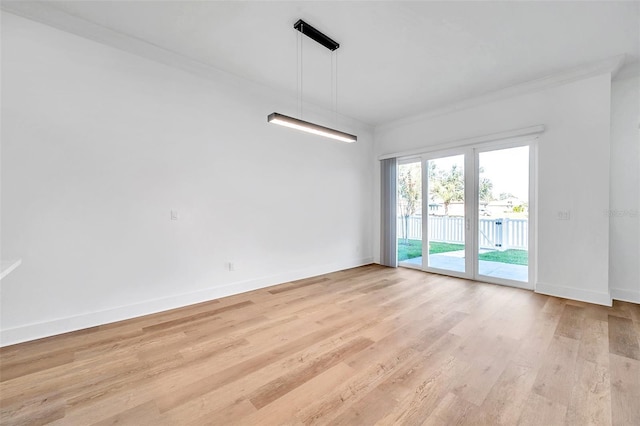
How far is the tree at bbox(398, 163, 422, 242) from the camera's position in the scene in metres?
5.39

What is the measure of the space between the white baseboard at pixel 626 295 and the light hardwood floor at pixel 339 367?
0.30 m

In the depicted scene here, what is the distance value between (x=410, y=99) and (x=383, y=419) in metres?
4.53

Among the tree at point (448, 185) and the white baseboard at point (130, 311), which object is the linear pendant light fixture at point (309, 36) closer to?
the white baseboard at point (130, 311)

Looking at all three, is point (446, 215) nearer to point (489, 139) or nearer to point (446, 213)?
point (446, 213)

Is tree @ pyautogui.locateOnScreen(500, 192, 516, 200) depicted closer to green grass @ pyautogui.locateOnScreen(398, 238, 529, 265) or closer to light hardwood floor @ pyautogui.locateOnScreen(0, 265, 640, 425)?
green grass @ pyautogui.locateOnScreen(398, 238, 529, 265)

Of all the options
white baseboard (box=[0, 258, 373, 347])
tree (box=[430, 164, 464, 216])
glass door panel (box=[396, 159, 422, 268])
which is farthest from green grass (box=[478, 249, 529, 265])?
white baseboard (box=[0, 258, 373, 347])

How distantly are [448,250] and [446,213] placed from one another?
0.72 metres

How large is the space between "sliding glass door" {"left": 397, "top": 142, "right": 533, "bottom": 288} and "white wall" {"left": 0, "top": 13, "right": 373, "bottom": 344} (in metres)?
2.59

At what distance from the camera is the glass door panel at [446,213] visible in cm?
477

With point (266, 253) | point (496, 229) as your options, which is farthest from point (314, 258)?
point (496, 229)

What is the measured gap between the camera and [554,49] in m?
3.11

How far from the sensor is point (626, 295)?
354cm

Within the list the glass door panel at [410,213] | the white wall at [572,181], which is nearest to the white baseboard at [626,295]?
the white wall at [572,181]

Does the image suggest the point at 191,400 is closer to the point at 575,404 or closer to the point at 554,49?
the point at 575,404
